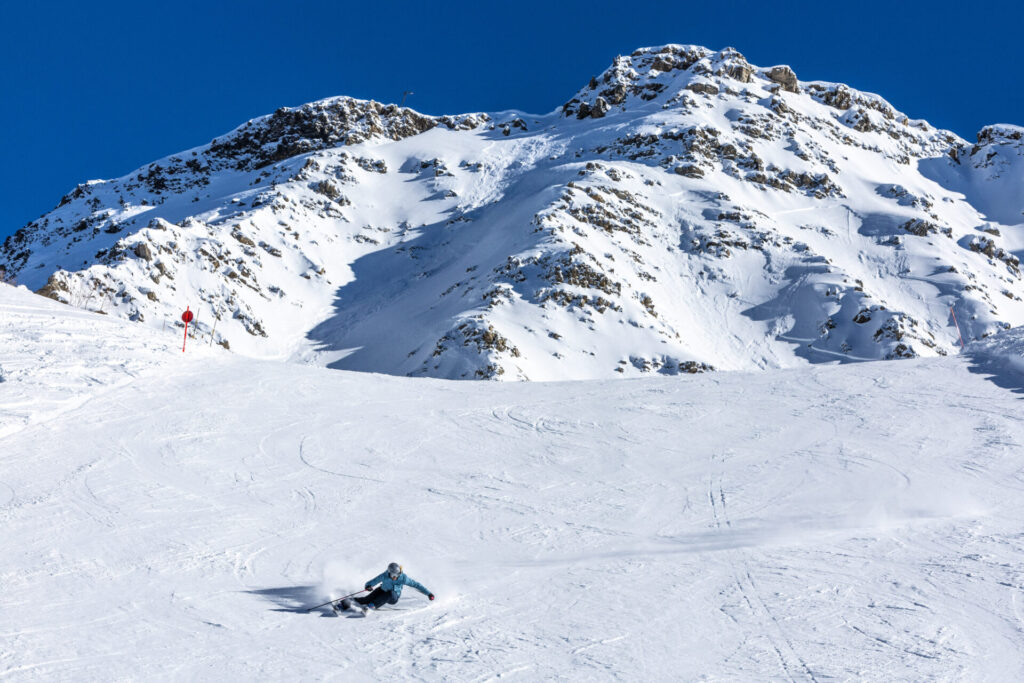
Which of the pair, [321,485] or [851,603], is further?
[321,485]

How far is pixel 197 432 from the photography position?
45.8ft

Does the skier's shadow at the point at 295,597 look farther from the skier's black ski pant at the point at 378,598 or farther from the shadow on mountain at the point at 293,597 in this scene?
the skier's black ski pant at the point at 378,598

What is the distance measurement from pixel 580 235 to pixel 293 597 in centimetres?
5637

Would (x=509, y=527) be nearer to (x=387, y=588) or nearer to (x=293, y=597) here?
(x=387, y=588)

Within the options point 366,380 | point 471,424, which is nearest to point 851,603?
point 471,424

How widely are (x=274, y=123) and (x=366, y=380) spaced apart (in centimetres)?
11673

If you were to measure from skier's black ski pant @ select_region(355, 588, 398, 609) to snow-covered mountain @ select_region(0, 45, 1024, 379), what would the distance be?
34.5 metres

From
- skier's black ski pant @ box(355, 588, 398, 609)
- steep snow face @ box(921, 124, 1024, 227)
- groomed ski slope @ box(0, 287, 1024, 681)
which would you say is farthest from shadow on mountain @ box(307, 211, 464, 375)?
steep snow face @ box(921, 124, 1024, 227)

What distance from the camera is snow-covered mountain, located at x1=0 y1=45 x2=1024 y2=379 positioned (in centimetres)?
5250

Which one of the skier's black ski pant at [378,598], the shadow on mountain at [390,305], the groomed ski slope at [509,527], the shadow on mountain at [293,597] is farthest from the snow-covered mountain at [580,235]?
the skier's black ski pant at [378,598]

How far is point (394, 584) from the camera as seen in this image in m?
7.80

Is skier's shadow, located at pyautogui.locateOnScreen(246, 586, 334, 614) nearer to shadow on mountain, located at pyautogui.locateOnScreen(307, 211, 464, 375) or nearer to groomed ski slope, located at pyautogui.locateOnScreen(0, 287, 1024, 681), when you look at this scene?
groomed ski slope, located at pyautogui.locateOnScreen(0, 287, 1024, 681)

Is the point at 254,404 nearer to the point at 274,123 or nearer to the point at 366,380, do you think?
the point at 366,380

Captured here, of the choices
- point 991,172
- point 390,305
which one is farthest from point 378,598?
point 991,172
